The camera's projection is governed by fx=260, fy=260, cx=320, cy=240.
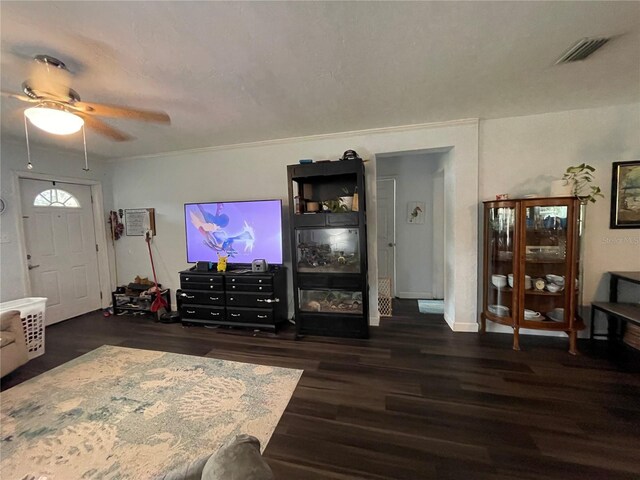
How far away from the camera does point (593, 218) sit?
277 centimetres

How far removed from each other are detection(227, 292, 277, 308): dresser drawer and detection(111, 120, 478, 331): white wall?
654 mm

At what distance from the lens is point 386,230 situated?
456cm

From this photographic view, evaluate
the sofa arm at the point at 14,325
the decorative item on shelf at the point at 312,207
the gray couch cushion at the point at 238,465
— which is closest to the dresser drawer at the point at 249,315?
the decorative item on shelf at the point at 312,207

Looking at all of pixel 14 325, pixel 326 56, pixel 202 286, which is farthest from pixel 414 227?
pixel 14 325

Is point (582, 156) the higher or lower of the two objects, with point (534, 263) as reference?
higher

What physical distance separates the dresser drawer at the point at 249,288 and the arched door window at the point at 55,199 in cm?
285

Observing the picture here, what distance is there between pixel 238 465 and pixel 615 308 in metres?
3.59

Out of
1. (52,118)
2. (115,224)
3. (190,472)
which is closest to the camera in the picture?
(190,472)

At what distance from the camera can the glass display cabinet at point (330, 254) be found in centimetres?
297

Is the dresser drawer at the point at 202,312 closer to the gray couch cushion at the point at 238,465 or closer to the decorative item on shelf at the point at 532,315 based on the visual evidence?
the gray couch cushion at the point at 238,465

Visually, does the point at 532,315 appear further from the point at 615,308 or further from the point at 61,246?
the point at 61,246

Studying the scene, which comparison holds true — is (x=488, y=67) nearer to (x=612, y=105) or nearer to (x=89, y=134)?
(x=612, y=105)

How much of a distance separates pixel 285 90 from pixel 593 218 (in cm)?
342

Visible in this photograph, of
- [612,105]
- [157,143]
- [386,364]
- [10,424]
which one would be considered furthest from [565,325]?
[157,143]
